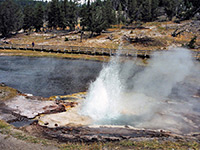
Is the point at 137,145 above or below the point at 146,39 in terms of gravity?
below

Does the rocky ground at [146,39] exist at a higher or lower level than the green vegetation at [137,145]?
higher

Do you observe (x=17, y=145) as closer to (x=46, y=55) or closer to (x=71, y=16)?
(x=46, y=55)

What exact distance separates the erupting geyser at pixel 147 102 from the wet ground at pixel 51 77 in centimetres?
527

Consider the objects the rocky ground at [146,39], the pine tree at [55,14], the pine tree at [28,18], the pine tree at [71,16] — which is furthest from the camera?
the pine tree at [28,18]

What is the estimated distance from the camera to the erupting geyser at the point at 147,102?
53.8ft

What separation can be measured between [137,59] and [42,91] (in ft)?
90.9

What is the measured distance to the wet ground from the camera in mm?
25725

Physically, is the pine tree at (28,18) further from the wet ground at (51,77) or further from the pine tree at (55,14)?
the wet ground at (51,77)

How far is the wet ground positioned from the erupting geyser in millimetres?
5273

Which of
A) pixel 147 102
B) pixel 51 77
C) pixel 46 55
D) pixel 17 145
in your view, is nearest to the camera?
pixel 17 145

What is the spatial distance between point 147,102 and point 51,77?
17598 millimetres

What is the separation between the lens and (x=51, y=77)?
105 ft

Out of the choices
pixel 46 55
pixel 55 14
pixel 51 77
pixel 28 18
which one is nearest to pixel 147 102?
pixel 51 77

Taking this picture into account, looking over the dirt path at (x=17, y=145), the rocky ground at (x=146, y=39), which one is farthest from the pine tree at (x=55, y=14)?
the dirt path at (x=17, y=145)
